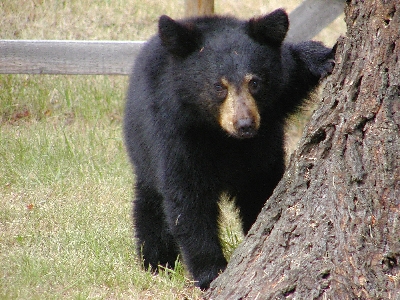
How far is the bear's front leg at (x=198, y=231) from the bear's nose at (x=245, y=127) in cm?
55

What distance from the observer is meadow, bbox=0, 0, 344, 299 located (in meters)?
4.23

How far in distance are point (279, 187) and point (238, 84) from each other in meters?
0.70

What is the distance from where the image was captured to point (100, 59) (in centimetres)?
686

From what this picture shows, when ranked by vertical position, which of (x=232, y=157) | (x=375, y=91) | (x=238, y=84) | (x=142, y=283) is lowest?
(x=142, y=283)

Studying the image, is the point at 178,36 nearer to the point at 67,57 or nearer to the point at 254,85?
the point at 254,85

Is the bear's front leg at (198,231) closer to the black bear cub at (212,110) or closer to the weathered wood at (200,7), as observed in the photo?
the black bear cub at (212,110)

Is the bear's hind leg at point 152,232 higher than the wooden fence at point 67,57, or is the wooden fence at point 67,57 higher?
the wooden fence at point 67,57

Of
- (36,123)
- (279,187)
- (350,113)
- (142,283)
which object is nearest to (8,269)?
(142,283)

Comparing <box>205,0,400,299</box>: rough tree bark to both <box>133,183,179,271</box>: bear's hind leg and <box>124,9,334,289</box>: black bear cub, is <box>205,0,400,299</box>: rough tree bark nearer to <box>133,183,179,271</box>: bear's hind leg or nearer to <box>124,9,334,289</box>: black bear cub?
<box>124,9,334,289</box>: black bear cub

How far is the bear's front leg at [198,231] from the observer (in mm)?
4129

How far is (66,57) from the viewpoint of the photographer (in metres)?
6.80

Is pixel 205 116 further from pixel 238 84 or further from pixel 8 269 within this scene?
pixel 8 269

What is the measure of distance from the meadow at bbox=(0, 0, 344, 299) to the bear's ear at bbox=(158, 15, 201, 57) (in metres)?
1.59

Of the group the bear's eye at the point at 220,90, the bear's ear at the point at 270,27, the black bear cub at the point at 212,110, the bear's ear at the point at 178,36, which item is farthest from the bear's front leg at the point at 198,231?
the bear's ear at the point at 270,27
